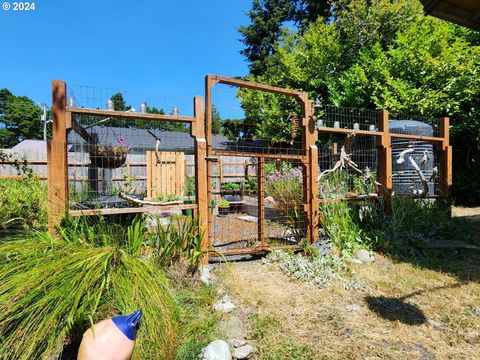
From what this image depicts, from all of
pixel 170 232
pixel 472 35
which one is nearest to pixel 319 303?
A: pixel 170 232

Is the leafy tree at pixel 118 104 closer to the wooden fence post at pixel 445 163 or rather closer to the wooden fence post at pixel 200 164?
the wooden fence post at pixel 200 164

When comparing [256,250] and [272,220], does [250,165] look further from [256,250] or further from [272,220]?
[256,250]

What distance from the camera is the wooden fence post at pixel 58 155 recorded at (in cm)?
286

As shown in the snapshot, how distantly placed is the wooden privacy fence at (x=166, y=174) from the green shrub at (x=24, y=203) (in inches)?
144

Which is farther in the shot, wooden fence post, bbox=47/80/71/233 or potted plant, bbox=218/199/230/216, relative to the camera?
potted plant, bbox=218/199/230/216

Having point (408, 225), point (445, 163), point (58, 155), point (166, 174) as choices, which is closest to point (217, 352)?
point (58, 155)

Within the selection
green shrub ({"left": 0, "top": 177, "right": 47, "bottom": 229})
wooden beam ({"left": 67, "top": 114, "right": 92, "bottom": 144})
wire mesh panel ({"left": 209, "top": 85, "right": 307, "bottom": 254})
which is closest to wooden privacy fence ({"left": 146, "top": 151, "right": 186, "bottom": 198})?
wire mesh panel ({"left": 209, "top": 85, "right": 307, "bottom": 254})

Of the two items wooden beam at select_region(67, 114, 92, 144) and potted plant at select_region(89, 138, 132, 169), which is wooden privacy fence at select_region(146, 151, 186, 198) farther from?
potted plant at select_region(89, 138, 132, 169)

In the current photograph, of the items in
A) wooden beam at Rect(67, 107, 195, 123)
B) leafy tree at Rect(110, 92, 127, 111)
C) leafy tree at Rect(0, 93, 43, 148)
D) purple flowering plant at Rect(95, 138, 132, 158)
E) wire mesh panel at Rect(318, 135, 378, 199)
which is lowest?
wire mesh panel at Rect(318, 135, 378, 199)

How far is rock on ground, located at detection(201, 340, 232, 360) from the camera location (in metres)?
1.86

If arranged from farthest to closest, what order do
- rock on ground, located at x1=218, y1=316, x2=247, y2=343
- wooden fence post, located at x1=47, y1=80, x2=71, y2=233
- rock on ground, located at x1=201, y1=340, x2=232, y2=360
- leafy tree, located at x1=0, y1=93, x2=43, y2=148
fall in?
leafy tree, located at x1=0, y1=93, x2=43, y2=148 → wooden fence post, located at x1=47, y1=80, x2=71, y2=233 → rock on ground, located at x1=218, y1=316, x2=247, y2=343 → rock on ground, located at x1=201, y1=340, x2=232, y2=360

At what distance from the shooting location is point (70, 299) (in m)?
1.65

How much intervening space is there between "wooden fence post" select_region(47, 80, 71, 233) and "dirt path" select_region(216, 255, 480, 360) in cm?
170

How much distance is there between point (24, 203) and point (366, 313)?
185 inches
